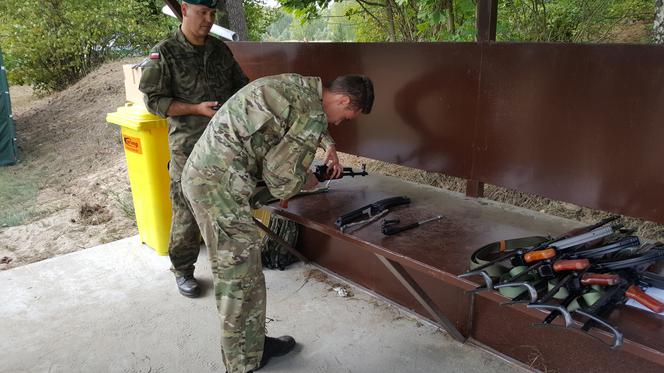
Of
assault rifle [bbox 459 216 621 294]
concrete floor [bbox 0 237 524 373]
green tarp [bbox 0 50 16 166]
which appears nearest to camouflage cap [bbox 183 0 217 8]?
concrete floor [bbox 0 237 524 373]

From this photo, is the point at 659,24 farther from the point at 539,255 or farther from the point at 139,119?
the point at 139,119

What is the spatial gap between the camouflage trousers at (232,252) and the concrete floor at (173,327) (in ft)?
1.06

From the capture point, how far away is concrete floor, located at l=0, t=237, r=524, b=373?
244 centimetres

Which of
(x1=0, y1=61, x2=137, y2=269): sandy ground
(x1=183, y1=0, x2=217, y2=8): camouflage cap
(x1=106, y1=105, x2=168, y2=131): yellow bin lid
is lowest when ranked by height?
(x1=0, y1=61, x2=137, y2=269): sandy ground

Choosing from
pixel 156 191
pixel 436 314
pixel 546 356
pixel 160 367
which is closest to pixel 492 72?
pixel 436 314

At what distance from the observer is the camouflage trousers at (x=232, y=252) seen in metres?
2.04

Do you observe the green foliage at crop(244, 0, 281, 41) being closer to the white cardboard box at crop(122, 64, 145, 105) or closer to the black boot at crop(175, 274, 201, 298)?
the white cardboard box at crop(122, 64, 145, 105)

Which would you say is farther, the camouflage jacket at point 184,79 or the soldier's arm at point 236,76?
the soldier's arm at point 236,76

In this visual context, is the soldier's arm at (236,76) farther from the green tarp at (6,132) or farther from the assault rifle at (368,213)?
the green tarp at (6,132)

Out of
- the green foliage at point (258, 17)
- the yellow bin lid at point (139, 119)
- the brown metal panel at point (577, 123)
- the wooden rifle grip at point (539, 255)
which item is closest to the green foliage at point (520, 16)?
the yellow bin lid at point (139, 119)

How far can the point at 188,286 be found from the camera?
308 centimetres

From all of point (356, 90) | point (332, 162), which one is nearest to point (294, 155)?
point (356, 90)

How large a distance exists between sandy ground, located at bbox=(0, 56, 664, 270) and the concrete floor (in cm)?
98

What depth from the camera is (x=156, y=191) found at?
138 inches
